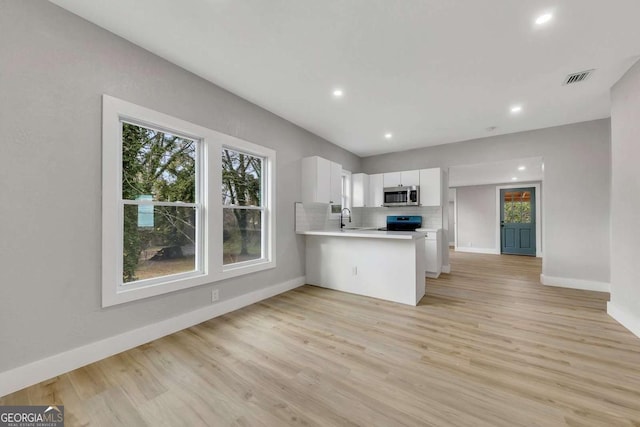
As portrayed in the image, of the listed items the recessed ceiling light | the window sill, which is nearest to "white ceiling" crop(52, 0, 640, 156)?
the recessed ceiling light

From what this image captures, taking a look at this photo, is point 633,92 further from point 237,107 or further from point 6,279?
point 6,279

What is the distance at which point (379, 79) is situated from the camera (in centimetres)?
280

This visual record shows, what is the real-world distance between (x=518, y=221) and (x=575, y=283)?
445 cm

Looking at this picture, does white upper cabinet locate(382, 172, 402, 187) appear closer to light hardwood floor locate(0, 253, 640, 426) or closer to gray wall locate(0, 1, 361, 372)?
light hardwood floor locate(0, 253, 640, 426)

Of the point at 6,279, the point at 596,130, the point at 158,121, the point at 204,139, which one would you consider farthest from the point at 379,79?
the point at 596,130

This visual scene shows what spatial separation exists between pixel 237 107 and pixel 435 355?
3.46m

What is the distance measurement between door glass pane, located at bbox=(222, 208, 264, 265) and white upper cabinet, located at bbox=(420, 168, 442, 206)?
3406 mm

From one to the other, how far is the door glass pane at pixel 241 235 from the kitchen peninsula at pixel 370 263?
84cm

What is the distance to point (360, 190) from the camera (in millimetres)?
5742

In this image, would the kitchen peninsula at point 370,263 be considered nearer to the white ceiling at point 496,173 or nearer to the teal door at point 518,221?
the white ceiling at point 496,173

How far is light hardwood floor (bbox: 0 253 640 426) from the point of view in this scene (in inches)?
58.6

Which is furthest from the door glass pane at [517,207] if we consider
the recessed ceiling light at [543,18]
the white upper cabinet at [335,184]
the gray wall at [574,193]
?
the recessed ceiling light at [543,18]

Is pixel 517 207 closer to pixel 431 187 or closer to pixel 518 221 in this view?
pixel 518 221

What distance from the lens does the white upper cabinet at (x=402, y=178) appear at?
17.2 feet
